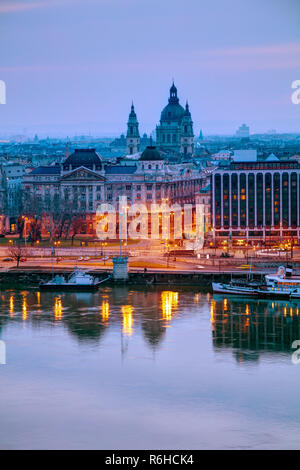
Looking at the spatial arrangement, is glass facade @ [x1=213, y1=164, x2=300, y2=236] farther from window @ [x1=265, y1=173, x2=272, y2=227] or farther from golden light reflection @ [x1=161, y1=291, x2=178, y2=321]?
golden light reflection @ [x1=161, y1=291, x2=178, y2=321]

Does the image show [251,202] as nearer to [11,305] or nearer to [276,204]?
[276,204]

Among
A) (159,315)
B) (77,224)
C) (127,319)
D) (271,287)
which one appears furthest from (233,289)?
(77,224)

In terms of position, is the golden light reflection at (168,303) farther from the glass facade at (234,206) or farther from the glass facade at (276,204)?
the glass facade at (276,204)

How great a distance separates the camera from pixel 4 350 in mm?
27031

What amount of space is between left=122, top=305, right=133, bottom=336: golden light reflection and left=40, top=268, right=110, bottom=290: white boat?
4.24 meters

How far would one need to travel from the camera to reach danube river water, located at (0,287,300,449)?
2022cm

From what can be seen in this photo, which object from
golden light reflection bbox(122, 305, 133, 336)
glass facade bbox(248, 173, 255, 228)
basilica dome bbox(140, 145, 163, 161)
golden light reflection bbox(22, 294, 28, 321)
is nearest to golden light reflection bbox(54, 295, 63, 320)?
golden light reflection bbox(22, 294, 28, 321)

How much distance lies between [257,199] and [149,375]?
30.1 meters

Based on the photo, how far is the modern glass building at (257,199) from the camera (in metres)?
53.4

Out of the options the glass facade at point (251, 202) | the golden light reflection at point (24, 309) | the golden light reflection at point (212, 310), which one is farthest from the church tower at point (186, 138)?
the golden light reflection at point (212, 310)

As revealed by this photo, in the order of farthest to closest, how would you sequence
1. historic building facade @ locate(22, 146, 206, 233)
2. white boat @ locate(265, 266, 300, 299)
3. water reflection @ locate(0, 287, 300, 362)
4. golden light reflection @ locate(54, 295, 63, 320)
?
historic building facade @ locate(22, 146, 206, 233)
white boat @ locate(265, 266, 300, 299)
golden light reflection @ locate(54, 295, 63, 320)
water reflection @ locate(0, 287, 300, 362)

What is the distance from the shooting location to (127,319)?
31203mm

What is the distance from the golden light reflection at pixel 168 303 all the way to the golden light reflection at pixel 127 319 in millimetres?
984
